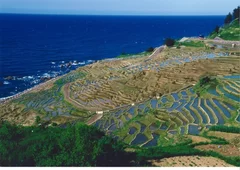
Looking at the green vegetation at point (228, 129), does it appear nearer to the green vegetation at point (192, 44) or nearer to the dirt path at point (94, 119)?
the dirt path at point (94, 119)

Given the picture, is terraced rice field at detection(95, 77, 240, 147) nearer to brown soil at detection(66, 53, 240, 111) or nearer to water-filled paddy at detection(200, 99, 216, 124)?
water-filled paddy at detection(200, 99, 216, 124)

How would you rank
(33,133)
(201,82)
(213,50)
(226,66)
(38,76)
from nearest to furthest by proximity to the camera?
(33,133) < (201,82) < (226,66) < (38,76) < (213,50)

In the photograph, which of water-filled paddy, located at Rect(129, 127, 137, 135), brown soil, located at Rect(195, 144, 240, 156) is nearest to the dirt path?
water-filled paddy, located at Rect(129, 127, 137, 135)

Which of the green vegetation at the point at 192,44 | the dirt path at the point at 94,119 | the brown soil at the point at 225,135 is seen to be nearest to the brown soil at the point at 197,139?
the brown soil at the point at 225,135

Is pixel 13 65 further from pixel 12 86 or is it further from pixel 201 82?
pixel 201 82

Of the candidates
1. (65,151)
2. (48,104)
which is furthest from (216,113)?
(48,104)

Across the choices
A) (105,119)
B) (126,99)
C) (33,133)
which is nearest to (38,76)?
(126,99)
